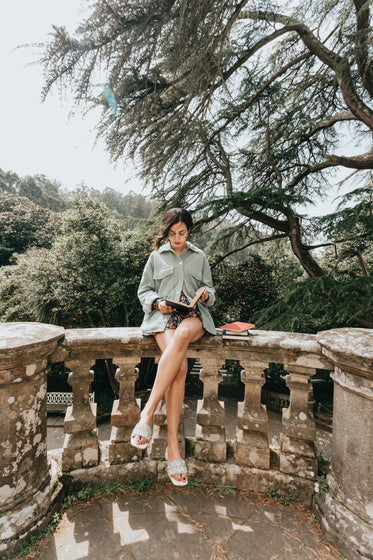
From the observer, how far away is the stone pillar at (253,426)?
5.88 ft

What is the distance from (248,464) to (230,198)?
13.7ft

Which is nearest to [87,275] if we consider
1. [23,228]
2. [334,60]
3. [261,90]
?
[261,90]

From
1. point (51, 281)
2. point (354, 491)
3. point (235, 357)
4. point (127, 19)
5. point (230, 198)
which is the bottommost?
point (354, 491)

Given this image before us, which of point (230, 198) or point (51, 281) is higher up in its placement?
point (230, 198)

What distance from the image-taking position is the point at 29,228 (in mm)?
21547

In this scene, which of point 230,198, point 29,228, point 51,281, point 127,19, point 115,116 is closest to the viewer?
point 127,19

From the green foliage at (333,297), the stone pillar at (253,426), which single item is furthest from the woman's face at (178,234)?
the green foliage at (333,297)

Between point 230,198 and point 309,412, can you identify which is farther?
point 230,198

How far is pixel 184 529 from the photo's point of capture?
1482 millimetres

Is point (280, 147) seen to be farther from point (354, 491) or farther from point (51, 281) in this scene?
point (51, 281)

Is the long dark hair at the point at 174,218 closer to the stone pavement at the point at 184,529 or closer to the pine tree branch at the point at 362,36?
the stone pavement at the point at 184,529

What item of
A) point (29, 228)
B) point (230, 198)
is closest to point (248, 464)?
point (230, 198)

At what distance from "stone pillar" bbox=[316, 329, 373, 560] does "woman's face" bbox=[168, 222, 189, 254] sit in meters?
1.19

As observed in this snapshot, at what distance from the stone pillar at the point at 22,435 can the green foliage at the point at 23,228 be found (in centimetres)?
2044
